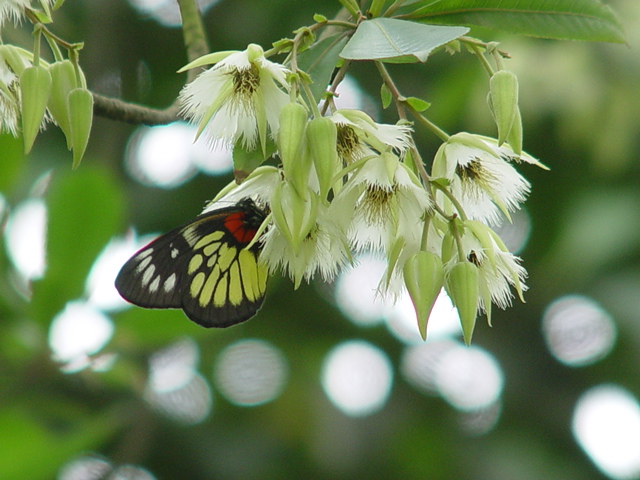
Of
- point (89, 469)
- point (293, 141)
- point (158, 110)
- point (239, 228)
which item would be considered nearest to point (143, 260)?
point (239, 228)

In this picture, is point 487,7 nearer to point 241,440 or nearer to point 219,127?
point 219,127

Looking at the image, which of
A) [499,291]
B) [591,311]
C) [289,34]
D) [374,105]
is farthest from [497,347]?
[499,291]

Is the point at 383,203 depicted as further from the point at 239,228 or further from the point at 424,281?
the point at 239,228

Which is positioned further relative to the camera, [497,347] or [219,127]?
[497,347]

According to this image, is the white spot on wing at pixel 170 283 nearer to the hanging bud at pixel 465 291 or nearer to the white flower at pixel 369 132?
the white flower at pixel 369 132

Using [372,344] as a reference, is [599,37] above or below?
above

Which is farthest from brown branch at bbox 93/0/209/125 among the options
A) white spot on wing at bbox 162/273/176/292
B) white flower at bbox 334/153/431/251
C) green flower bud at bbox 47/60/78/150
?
white flower at bbox 334/153/431/251

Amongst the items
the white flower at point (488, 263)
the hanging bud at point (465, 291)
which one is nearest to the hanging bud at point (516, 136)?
the white flower at point (488, 263)
